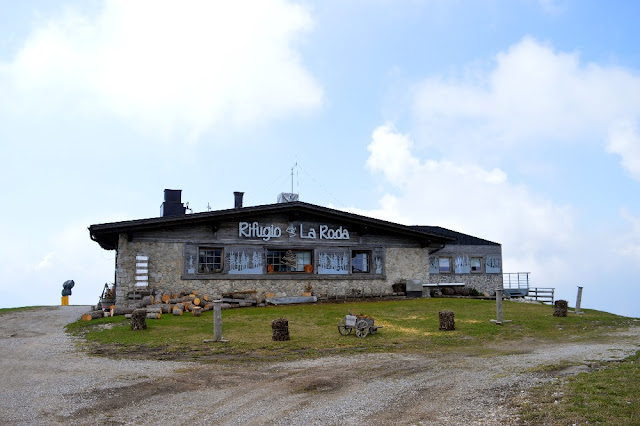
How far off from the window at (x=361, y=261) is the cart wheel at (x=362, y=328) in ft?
38.8

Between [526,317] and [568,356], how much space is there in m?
9.17

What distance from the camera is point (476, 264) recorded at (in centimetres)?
4066

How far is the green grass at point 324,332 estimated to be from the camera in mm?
14297

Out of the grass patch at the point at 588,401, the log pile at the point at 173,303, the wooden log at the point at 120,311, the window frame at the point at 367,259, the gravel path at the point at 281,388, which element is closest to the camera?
the grass patch at the point at 588,401

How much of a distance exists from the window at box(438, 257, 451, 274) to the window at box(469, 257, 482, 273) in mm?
2134

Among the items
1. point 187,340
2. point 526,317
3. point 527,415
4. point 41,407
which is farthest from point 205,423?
point 526,317

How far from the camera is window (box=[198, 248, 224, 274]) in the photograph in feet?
83.4

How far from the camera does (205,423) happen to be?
7.62m

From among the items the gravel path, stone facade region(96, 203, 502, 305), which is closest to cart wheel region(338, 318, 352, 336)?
the gravel path

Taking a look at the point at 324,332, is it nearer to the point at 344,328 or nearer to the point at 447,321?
the point at 344,328

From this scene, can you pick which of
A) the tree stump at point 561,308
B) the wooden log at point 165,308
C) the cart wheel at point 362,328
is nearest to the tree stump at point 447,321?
the cart wheel at point 362,328

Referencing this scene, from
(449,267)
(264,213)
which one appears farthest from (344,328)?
(449,267)

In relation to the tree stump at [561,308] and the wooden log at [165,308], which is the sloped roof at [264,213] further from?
the tree stump at [561,308]

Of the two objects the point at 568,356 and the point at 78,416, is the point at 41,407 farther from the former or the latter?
the point at 568,356
